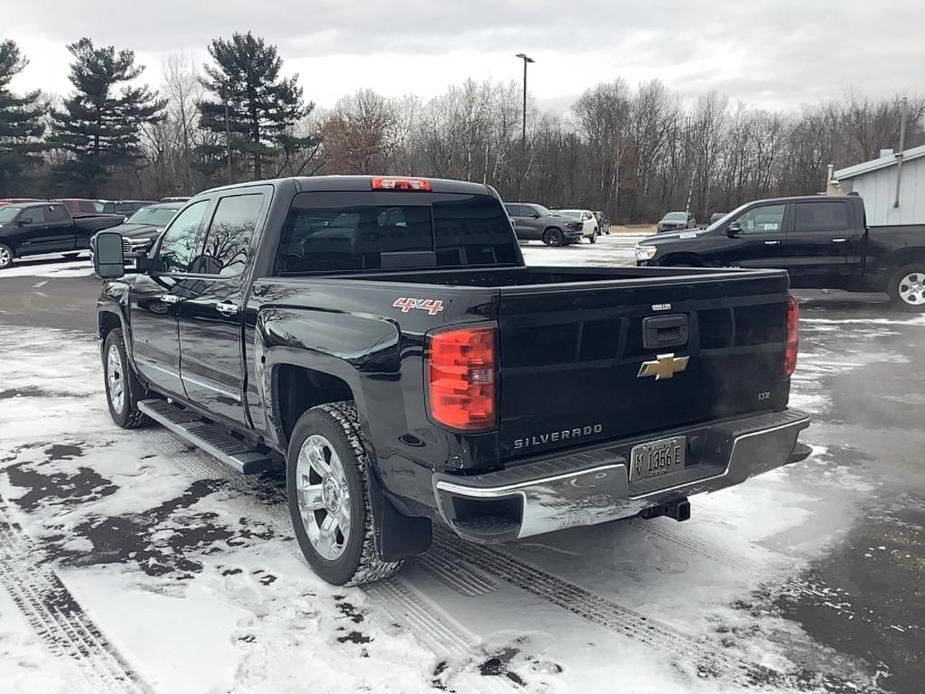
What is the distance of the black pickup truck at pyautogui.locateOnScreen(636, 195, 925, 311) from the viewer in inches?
499

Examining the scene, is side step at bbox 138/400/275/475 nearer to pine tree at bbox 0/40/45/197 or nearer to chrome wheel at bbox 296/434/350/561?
chrome wheel at bbox 296/434/350/561

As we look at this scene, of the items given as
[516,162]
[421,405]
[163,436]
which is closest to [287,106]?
[516,162]

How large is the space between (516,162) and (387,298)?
2656 inches

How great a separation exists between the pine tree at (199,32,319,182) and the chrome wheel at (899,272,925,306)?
152 feet

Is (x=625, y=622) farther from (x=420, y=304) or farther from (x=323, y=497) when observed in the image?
(x=420, y=304)

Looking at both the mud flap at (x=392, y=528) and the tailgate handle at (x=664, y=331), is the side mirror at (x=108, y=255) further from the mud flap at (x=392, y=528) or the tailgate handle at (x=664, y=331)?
the tailgate handle at (x=664, y=331)

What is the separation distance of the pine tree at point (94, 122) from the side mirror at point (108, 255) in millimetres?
52249

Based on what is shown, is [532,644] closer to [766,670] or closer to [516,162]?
[766,670]

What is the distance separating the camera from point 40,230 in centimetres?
2267

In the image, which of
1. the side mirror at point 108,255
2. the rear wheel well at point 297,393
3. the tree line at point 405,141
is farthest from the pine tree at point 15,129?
the rear wheel well at point 297,393

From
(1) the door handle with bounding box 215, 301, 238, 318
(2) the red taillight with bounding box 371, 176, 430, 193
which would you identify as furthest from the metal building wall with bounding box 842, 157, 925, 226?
(1) the door handle with bounding box 215, 301, 238, 318

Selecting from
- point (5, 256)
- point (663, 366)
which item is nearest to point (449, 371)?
point (663, 366)

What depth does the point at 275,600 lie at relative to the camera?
350cm

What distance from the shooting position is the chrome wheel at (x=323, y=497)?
353cm
